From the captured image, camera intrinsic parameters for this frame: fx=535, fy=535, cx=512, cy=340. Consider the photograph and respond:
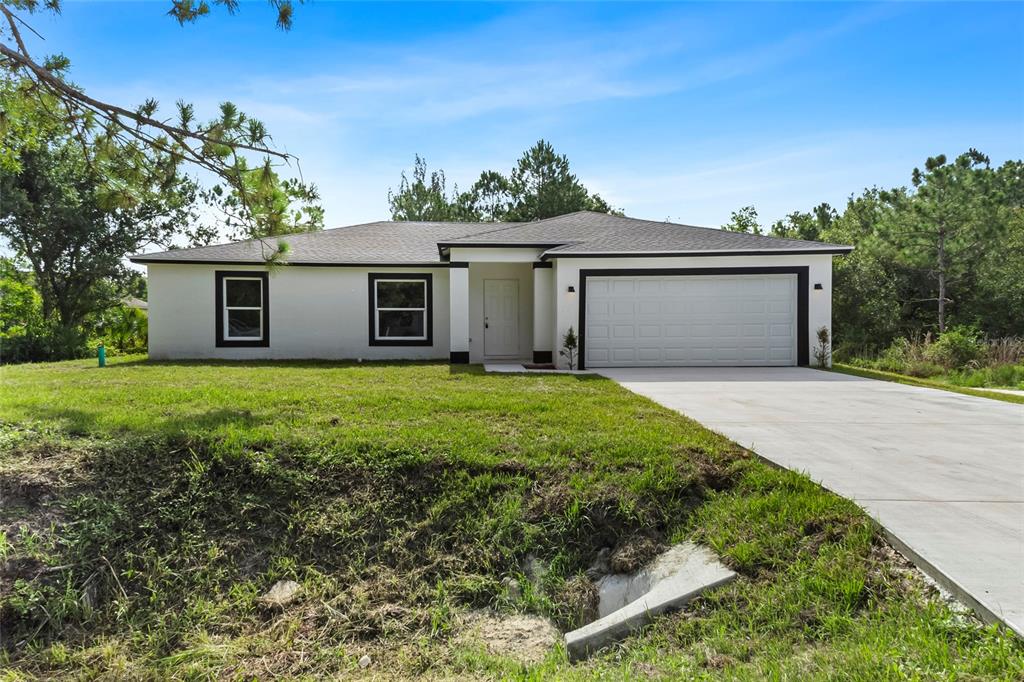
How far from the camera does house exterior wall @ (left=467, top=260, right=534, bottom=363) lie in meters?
14.0

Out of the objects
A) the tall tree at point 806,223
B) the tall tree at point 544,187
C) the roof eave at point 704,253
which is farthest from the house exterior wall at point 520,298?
the tall tree at point 806,223

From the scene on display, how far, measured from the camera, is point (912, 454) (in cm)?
482

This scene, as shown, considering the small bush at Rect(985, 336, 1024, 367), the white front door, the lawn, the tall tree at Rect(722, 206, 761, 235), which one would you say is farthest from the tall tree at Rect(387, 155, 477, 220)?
the lawn

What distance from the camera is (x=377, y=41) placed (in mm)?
8391

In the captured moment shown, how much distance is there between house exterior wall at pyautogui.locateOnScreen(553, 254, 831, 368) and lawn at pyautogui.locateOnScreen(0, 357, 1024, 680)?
6748 mm

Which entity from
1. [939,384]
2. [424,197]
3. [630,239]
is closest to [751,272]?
[630,239]

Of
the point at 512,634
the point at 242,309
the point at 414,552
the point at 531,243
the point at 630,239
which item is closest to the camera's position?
the point at 512,634

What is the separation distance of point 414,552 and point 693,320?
991 cm

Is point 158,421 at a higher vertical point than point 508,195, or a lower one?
lower

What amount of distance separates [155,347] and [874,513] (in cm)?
1507

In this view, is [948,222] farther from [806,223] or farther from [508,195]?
[508,195]

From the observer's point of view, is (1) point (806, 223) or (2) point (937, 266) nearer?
(2) point (937, 266)

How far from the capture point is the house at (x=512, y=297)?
12.2m

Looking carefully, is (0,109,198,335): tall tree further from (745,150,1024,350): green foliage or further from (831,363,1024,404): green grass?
(745,150,1024,350): green foliage
